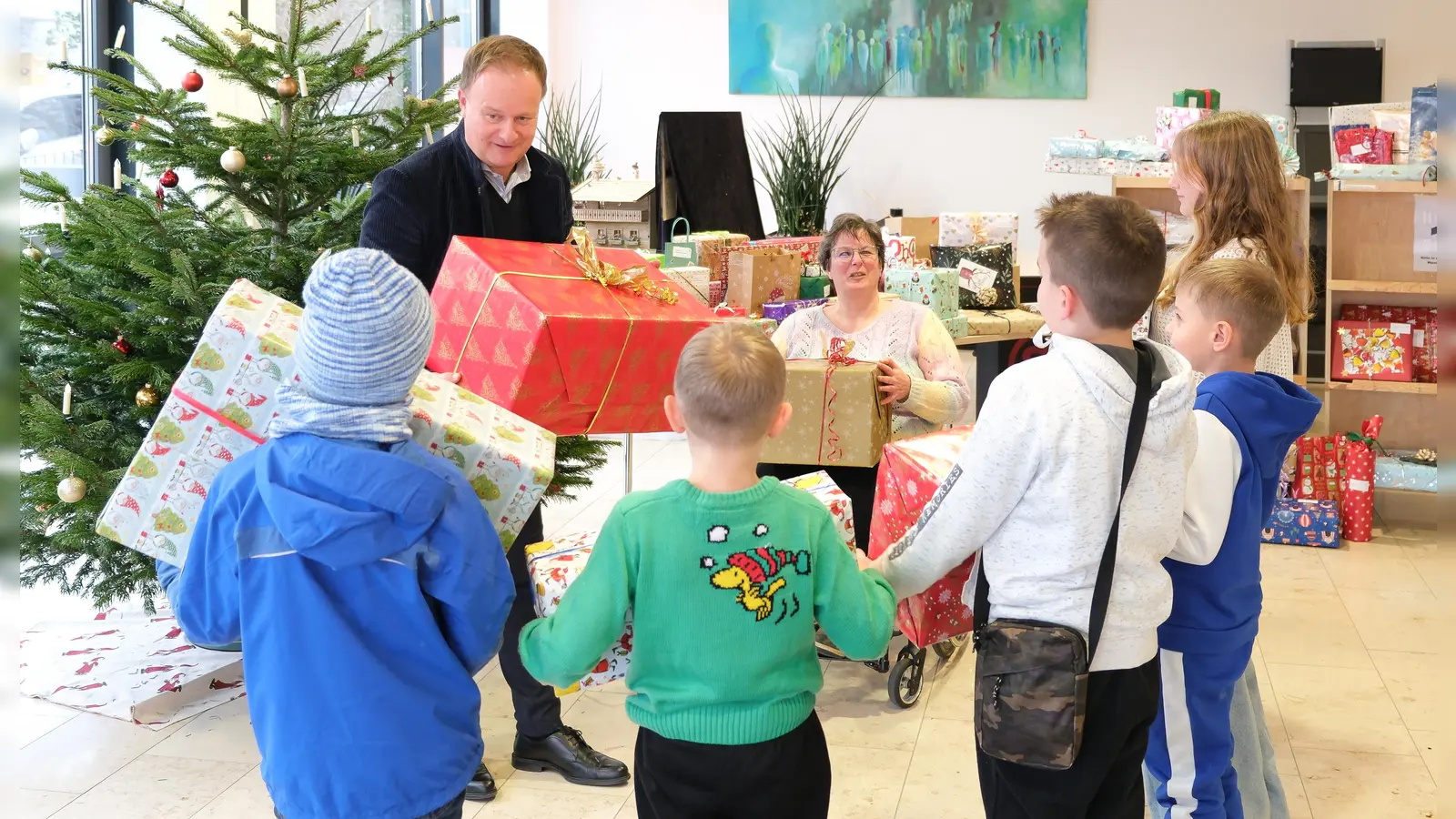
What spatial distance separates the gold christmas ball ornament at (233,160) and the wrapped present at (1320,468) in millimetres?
3998

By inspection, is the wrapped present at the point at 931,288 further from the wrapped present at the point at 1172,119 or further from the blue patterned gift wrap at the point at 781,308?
the wrapped present at the point at 1172,119

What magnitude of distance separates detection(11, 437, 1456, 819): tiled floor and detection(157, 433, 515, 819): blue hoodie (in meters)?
1.12

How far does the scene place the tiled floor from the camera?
273 cm

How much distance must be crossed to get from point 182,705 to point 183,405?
1.77 metres

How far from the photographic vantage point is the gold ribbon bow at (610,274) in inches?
95.4

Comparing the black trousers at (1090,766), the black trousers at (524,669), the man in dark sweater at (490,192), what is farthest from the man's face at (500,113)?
the black trousers at (1090,766)

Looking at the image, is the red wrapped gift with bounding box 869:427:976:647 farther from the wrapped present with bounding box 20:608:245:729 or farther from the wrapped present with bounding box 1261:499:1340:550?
the wrapped present with bounding box 1261:499:1340:550

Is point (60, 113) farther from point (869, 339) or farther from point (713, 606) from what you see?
point (713, 606)

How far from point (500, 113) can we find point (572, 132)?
7075mm

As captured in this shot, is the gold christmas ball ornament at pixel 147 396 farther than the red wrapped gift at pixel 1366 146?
No

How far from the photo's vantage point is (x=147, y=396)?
301 cm

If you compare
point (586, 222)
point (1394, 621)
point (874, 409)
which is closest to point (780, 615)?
point (874, 409)

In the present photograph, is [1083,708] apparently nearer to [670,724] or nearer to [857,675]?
[670,724]

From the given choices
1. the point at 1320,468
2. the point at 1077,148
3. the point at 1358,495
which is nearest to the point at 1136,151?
the point at 1077,148
